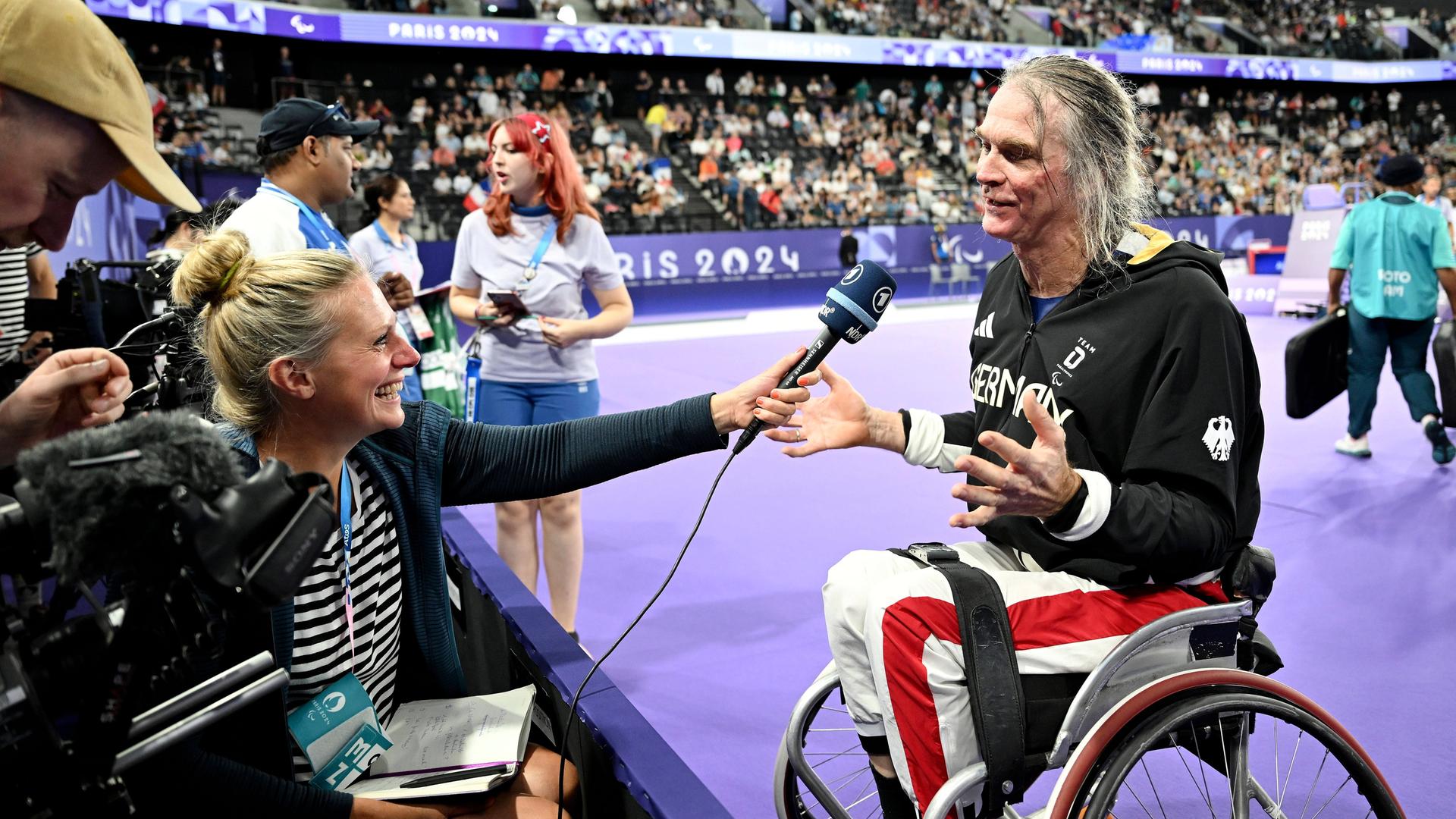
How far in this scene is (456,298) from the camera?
11.7 ft

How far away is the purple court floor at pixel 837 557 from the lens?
282 cm

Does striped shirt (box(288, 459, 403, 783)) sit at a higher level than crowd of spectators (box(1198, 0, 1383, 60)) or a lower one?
lower

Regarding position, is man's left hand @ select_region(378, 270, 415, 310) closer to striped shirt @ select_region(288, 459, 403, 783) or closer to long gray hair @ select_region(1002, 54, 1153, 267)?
striped shirt @ select_region(288, 459, 403, 783)

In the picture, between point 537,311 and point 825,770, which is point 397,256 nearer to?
point 537,311

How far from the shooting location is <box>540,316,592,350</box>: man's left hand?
3230mm

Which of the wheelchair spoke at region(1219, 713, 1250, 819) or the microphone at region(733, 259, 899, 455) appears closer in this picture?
the wheelchair spoke at region(1219, 713, 1250, 819)

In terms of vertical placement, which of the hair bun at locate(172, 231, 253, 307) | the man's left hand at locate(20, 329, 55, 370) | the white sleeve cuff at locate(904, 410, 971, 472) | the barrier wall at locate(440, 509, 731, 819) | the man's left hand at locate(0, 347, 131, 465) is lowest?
the barrier wall at locate(440, 509, 731, 819)

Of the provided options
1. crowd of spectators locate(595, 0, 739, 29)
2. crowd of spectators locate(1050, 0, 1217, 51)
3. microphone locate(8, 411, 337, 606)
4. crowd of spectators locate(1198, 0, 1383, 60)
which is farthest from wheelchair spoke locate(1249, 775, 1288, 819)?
crowd of spectators locate(1198, 0, 1383, 60)

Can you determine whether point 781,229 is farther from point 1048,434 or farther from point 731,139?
point 1048,434

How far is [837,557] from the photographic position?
4.25m

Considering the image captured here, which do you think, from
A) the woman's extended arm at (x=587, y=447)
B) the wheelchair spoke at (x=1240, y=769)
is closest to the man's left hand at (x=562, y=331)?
the woman's extended arm at (x=587, y=447)

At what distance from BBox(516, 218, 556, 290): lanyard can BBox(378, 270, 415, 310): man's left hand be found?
0.43 meters

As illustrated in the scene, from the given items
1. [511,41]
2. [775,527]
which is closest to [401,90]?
[511,41]

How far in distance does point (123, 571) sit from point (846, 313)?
1.27 meters
